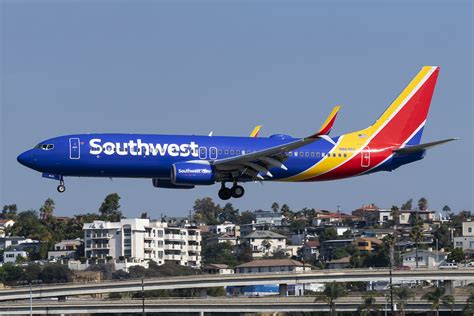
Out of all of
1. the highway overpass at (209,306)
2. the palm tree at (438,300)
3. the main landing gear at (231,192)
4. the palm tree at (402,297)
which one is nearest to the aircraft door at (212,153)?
the main landing gear at (231,192)

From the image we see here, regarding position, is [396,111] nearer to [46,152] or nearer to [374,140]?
[374,140]

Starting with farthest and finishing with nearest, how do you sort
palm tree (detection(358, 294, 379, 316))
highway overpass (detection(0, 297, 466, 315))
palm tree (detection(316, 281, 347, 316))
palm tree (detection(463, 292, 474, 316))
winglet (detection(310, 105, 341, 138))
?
highway overpass (detection(0, 297, 466, 315))
palm tree (detection(316, 281, 347, 316))
palm tree (detection(358, 294, 379, 316))
palm tree (detection(463, 292, 474, 316))
winglet (detection(310, 105, 341, 138))

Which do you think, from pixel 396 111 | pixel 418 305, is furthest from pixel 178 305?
pixel 396 111

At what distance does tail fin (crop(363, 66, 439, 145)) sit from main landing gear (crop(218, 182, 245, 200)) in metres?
12.1

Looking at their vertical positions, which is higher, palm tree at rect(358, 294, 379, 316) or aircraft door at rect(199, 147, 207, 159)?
aircraft door at rect(199, 147, 207, 159)

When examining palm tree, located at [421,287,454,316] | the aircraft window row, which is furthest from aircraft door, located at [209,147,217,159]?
palm tree, located at [421,287,454,316]

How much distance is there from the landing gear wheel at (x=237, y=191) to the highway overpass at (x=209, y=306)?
6501 centimetres

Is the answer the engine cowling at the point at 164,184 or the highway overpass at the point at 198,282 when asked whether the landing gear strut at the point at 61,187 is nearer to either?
the engine cowling at the point at 164,184

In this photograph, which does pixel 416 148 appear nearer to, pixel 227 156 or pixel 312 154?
pixel 312 154

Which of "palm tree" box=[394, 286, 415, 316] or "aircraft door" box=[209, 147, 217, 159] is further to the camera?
"palm tree" box=[394, 286, 415, 316]

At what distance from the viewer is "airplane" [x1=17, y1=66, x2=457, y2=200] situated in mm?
80688

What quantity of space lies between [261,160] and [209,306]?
73262 millimetres

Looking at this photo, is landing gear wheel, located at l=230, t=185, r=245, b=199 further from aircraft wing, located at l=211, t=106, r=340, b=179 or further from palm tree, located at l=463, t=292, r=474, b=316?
palm tree, located at l=463, t=292, r=474, b=316

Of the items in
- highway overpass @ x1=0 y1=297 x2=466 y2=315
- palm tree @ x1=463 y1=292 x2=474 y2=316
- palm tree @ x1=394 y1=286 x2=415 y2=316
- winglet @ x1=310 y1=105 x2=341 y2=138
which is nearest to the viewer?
winglet @ x1=310 y1=105 x2=341 y2=138
